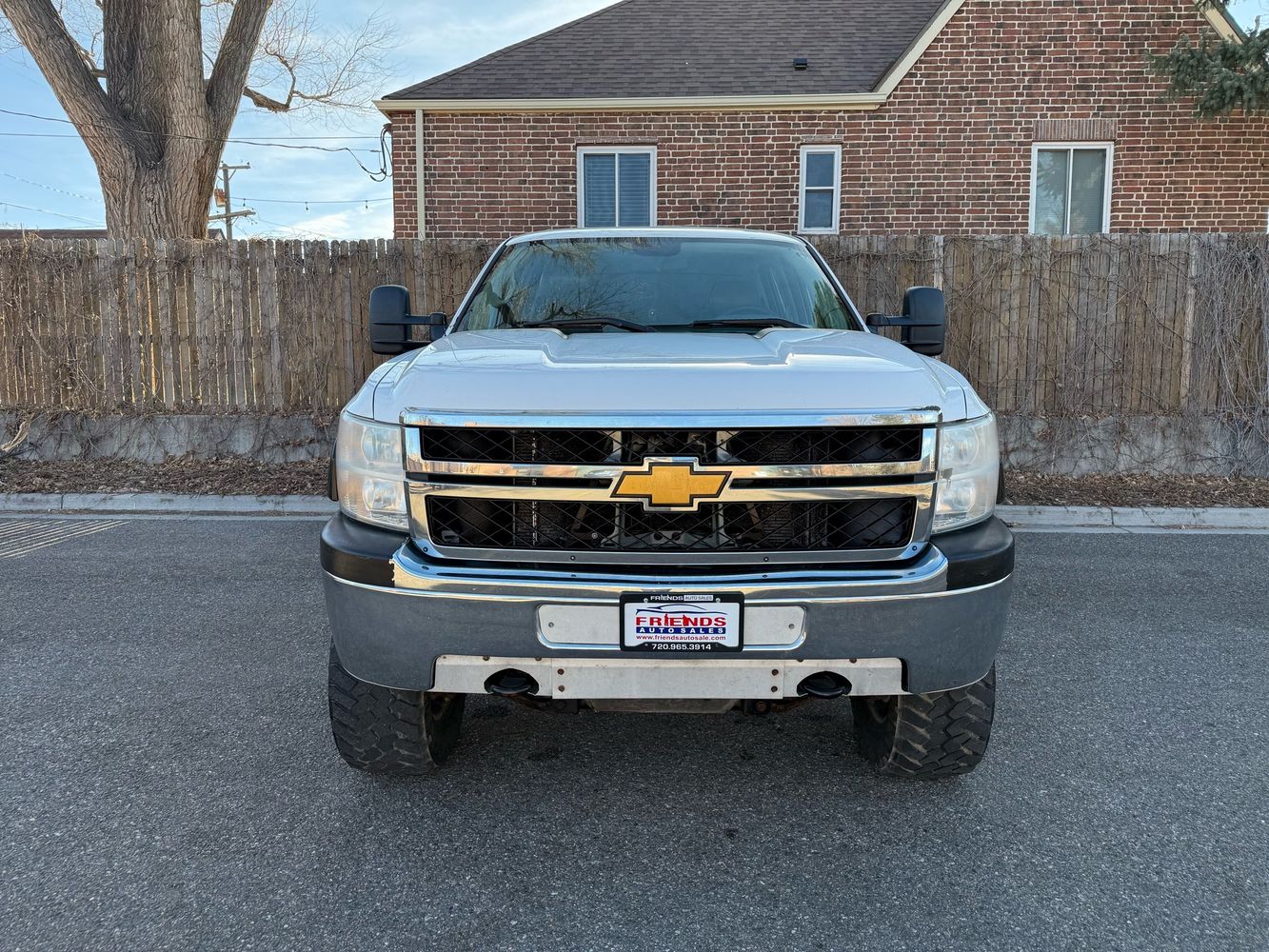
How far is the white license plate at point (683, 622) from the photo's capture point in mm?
2414

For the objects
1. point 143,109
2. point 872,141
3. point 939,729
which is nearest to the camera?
point 939,729

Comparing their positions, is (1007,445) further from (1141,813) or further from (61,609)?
(61,609)

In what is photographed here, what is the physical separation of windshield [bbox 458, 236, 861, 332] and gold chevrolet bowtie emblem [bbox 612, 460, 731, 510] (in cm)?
121

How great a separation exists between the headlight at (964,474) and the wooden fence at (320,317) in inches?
282

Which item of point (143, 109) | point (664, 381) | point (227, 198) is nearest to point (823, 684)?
point (664, 381)

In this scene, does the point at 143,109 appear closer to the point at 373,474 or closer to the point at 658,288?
the point at 658,288

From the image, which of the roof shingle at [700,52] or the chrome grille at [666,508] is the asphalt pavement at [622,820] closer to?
the chrome grille at [666,508]

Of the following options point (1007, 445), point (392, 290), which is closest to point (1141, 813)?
point (392, 290)

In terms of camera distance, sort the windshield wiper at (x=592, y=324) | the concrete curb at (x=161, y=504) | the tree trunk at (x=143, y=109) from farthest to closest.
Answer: the tree trunk at (x=143, y=109), the concrete curb at (x=161, y=504), the windshield wiper at (x=592, y=324)

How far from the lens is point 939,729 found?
111 inches

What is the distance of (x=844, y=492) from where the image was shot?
2477mm

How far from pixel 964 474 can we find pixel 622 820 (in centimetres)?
143

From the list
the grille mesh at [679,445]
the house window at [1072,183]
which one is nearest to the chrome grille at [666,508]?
the grille mesh at [679,445]

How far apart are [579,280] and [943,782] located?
2.40 meters
